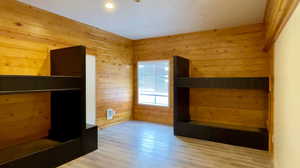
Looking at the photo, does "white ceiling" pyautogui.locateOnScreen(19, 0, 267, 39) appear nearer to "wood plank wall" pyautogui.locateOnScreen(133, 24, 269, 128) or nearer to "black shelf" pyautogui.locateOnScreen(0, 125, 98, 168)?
"wood plank wall" pyautogui.locateOnScreen(133, 24, 269, 128)

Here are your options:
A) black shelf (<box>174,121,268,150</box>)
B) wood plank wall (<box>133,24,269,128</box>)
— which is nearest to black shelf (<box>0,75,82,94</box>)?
black shelf (<box>174,121,268,150</box>)

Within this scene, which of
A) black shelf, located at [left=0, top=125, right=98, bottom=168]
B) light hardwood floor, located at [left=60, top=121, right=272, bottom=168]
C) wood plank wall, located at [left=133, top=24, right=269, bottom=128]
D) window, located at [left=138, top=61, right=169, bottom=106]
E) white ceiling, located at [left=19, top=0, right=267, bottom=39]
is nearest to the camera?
black shelf, located at [left=0, top=125, right=98, bottom=168]

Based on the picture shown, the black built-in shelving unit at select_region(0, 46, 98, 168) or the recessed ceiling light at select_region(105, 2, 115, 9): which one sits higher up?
the recessed ceiling light at select_region(105, 2, 115, 9)

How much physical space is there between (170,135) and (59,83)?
8.52ft

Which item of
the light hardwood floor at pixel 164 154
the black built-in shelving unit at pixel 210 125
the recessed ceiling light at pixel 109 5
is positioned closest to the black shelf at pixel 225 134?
the black built-in shelving unit at pixel 210 125

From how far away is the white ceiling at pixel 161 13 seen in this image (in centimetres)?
298

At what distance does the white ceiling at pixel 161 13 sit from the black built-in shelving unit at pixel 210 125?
0.87m

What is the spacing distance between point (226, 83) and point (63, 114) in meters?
3.23

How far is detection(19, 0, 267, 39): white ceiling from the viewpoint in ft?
9.77

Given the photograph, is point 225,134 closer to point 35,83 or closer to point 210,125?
point 210,125

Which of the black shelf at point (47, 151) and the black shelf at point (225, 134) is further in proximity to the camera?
the black shelf at point (225, 134)

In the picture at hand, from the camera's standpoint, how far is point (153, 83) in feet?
17.7

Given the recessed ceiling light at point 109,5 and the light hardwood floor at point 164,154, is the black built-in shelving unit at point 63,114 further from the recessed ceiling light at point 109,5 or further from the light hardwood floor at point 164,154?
the recessed ceiling light at point 109,5

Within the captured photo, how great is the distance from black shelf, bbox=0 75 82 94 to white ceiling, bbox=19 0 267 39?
134 cm
